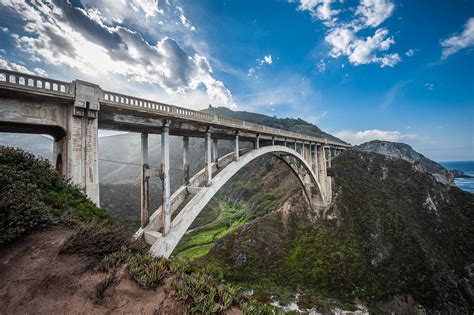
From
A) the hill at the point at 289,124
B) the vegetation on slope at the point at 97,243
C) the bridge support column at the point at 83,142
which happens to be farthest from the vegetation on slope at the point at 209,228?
the hill at the point at 289,124

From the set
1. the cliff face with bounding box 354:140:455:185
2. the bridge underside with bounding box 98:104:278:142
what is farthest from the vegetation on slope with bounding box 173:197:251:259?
the cliff face with bounding box 354:140:455:185

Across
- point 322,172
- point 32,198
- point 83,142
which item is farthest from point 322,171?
point 32,198

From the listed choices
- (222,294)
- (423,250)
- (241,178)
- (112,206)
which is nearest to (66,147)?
(222,294)

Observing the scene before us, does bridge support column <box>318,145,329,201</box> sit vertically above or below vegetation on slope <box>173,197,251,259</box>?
above

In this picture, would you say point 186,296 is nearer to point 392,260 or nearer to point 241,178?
point 392,260

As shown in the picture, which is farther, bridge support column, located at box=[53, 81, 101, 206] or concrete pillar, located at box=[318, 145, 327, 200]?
concrete pillar, located at box=[318, 145, 327, 200]

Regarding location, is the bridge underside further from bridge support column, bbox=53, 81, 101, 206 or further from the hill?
the hill
